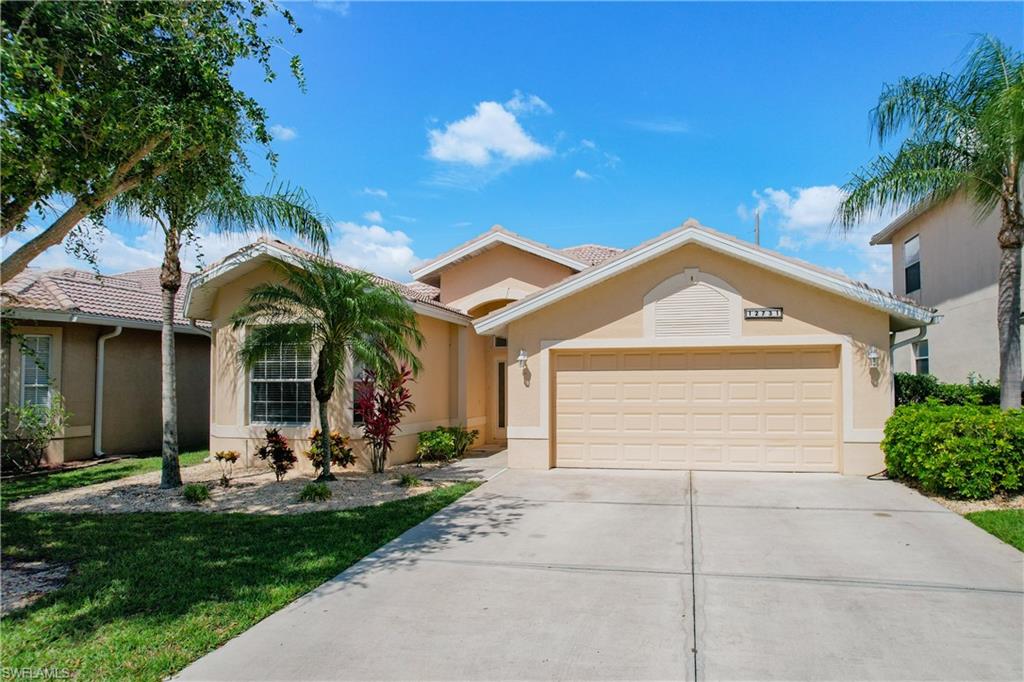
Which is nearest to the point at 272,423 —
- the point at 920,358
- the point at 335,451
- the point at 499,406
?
the point at 335,451

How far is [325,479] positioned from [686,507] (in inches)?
239

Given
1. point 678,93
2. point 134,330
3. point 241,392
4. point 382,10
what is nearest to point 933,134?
point 678,93

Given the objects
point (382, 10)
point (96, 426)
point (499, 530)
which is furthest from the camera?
point (96, 426)

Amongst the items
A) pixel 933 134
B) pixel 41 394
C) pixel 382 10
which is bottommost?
pixel 41 394

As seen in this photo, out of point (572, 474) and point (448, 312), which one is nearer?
point (572, 474)

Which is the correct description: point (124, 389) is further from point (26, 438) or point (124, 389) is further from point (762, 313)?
point (762, 313)

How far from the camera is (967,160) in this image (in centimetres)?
994

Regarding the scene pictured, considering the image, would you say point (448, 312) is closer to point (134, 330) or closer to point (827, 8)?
point (134, 330)

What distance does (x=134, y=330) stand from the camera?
49.4 ft

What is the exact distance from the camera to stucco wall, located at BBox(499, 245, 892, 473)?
34.0ft

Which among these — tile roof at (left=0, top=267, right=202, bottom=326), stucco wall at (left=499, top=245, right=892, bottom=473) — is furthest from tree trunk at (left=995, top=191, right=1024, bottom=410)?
tile roof at (left=0, top=267, right=202, bottom=326)

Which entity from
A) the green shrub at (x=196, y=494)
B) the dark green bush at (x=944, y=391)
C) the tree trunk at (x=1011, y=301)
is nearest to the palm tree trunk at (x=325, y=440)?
the green shrub at (x=196, y=494)

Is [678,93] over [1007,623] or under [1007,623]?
over

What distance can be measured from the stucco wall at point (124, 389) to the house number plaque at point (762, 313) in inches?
559
